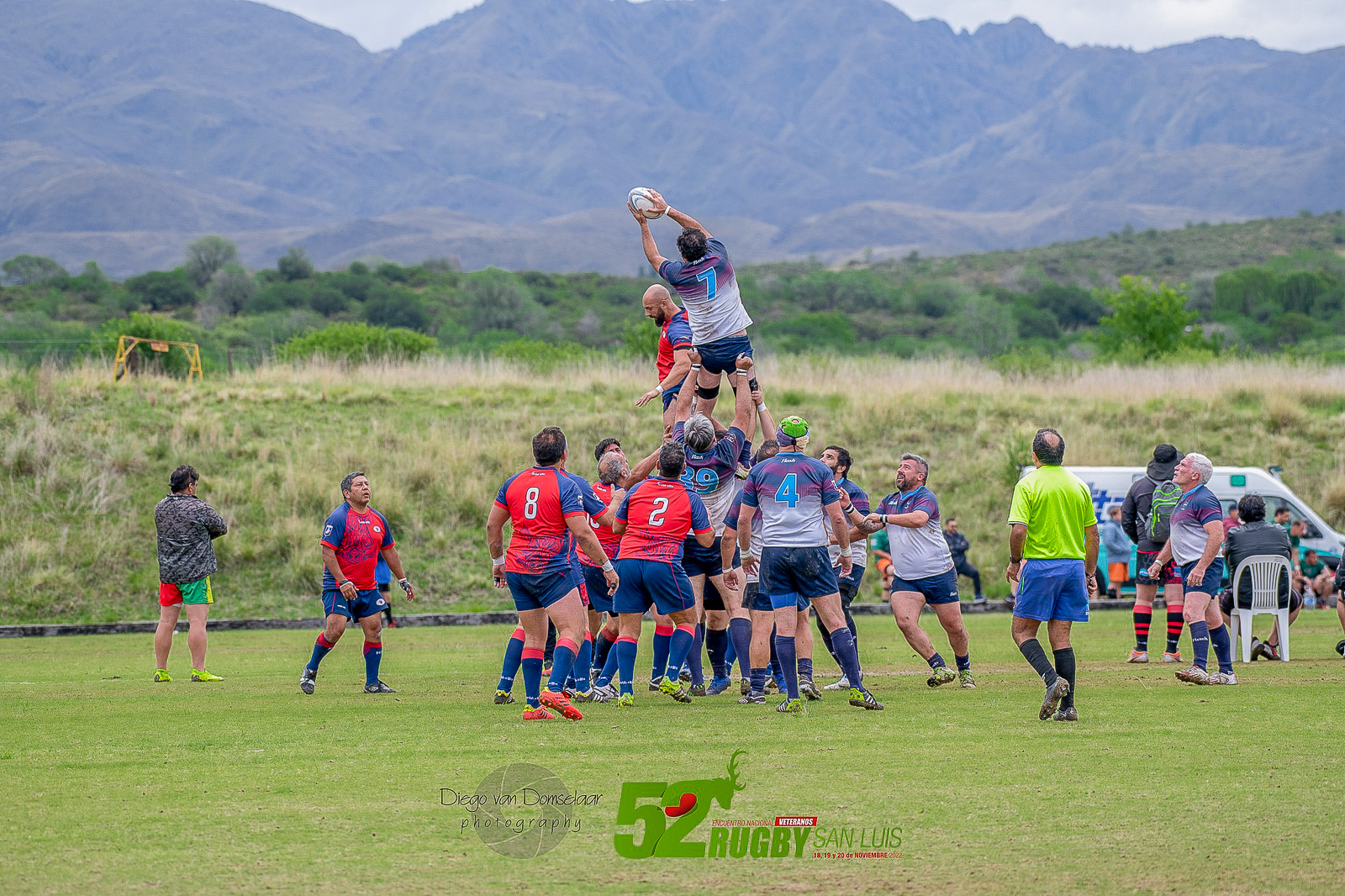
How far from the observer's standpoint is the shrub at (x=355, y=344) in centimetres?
3850

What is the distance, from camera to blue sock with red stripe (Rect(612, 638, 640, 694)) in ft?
33.3

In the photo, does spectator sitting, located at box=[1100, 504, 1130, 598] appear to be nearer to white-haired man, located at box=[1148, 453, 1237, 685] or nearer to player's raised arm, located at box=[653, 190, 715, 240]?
white-haired man, located at box=[1148, 453, 1237, 685]

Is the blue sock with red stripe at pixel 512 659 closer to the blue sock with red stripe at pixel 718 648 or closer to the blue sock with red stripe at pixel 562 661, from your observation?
the blue sock with red stripe at pixel 562 661

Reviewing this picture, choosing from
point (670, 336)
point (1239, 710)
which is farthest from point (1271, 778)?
point (670, 336)

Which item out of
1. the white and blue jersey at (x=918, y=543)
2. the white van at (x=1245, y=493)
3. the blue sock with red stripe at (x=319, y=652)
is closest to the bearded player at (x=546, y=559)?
the blue sock with red stripe at (x=319, y=652)

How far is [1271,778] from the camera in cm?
711

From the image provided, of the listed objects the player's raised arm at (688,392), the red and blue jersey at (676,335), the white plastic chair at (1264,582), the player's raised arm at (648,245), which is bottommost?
the white plastic chair at (1264,582)

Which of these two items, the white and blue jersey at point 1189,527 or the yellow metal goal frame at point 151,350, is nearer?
the white and blue jersey at point 1189,527

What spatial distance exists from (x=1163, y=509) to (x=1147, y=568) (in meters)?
0.60

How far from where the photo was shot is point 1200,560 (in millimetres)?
11336

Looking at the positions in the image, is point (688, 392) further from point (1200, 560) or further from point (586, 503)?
point (1200, 560)

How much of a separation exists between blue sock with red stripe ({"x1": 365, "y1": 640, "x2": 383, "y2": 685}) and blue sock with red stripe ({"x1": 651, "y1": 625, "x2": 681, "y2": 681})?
2.38 meters

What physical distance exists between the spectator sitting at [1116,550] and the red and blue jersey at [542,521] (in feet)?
46.6

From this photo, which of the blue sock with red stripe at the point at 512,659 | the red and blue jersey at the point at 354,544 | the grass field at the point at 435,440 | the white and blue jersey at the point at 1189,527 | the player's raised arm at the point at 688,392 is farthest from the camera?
the grass field at the point at 435,440
